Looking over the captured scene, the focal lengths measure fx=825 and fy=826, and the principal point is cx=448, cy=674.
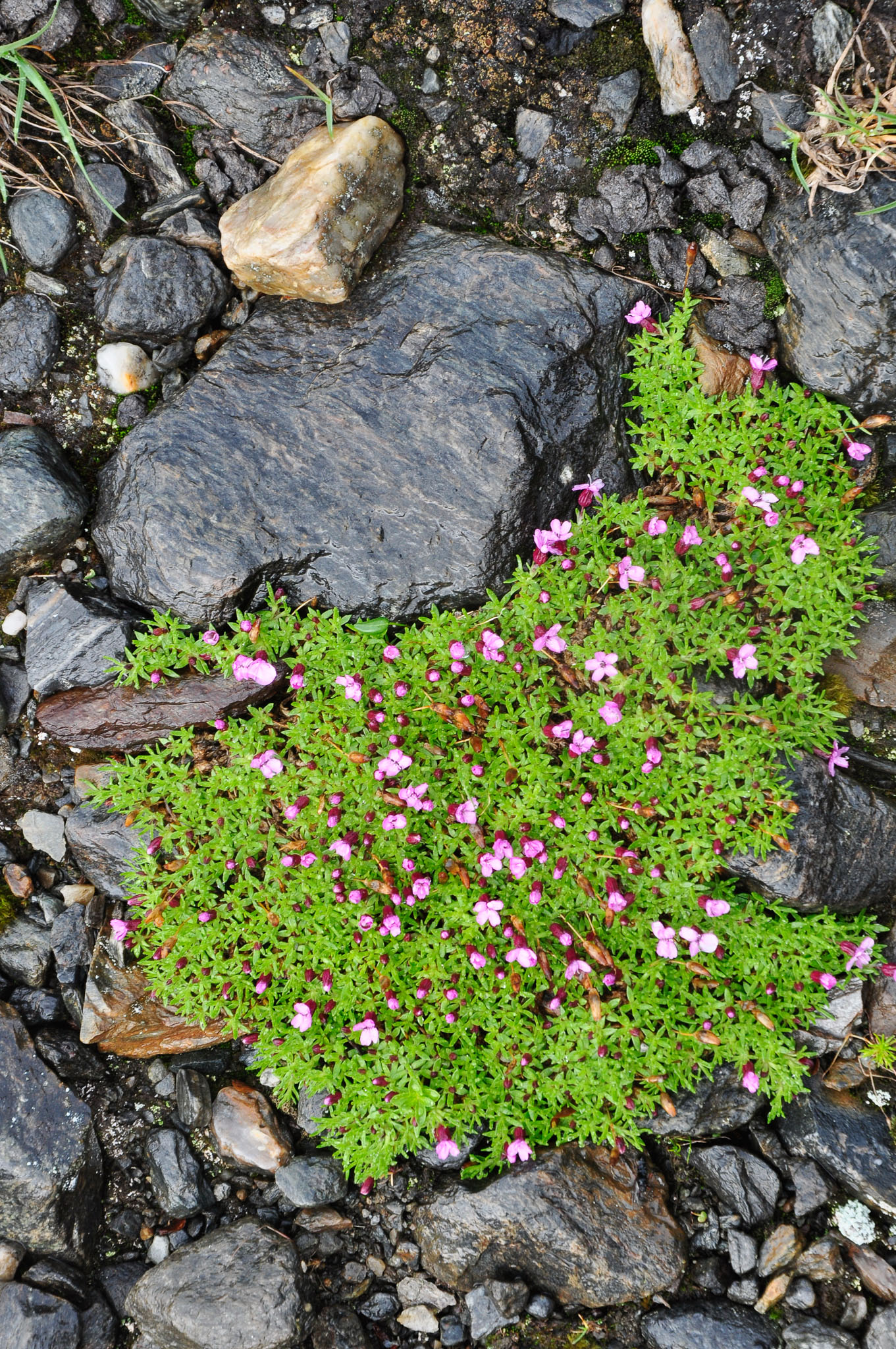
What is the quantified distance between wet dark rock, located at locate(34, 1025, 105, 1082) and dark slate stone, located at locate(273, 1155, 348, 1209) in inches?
60.7

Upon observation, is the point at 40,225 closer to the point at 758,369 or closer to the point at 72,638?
the point at 72,638

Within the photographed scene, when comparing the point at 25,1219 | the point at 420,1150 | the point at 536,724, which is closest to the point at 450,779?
the point at 536,724

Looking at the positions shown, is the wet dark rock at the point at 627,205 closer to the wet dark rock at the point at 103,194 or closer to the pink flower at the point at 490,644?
the pink flower at the point at 490,644

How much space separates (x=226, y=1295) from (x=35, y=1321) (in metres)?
1.31

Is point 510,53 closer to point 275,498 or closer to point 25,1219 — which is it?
point 275,498

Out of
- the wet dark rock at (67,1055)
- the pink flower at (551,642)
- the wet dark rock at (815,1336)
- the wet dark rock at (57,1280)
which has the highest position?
the pink flower at (551,642)

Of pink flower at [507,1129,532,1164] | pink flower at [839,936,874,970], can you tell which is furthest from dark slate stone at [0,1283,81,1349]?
pink flower at [839,936,874,970]

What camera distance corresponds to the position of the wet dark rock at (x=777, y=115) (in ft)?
16.9

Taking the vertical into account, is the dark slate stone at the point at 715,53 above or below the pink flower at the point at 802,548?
above

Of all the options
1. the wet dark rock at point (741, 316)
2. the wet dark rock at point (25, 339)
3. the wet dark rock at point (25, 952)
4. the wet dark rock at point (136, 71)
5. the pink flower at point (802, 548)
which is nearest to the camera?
the pink flower at point (802, 548)

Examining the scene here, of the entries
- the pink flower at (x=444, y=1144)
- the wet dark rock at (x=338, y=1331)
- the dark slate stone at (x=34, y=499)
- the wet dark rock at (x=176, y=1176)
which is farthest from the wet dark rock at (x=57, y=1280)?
the dark slate stone at (x=34, y=499)

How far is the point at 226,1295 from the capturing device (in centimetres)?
537

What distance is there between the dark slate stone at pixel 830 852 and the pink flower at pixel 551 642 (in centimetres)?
179

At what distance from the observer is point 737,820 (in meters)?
5.35
